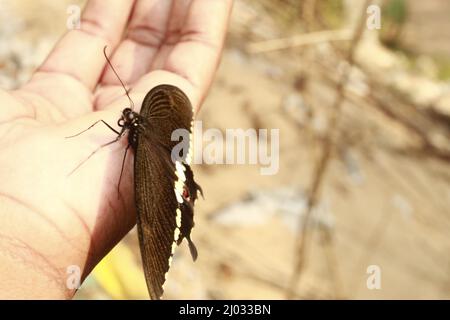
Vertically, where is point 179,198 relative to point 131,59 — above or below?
below

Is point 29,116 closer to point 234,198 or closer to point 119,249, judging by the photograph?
point 119,249

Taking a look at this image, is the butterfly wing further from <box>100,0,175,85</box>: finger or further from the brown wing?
<box>100,0,175,85</box>: finger

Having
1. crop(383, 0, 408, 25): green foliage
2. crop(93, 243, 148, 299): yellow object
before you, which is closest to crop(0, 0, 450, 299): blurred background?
crop(93, 243, 148, 299): yellow object
